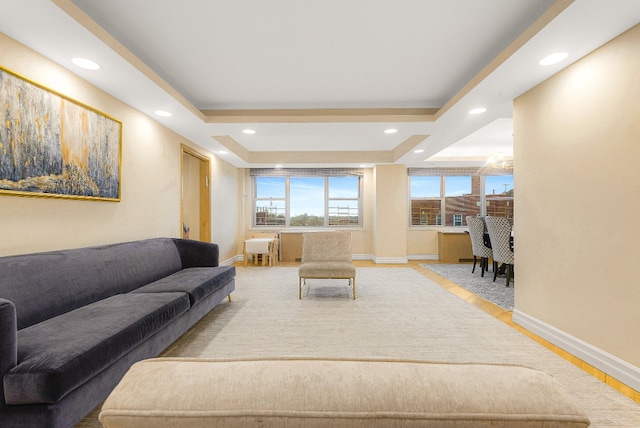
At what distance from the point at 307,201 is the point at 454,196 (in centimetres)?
372

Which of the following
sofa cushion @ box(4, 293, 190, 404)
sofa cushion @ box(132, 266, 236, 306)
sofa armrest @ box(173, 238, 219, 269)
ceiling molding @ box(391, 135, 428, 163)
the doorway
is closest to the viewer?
sofa cushion @ box(4, 293, 190, 404)

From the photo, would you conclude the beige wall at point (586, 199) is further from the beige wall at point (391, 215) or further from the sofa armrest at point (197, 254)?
the beige wall at point (391, 215)

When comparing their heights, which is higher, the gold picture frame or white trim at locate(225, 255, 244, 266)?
the gold picture frame

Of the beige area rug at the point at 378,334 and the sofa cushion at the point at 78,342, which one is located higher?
the sofa cushion at the point at 78,342

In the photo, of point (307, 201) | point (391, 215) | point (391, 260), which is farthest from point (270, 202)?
point (391, 260)

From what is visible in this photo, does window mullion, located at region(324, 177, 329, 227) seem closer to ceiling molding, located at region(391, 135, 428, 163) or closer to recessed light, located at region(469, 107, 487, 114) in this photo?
ceiling molding, located at region(391, 135, 428, 163)

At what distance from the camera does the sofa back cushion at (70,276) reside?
5.89 feet

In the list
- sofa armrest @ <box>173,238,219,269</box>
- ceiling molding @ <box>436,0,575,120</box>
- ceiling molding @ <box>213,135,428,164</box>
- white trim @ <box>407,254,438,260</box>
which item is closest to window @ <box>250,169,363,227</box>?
ceiling molding @ <box>213,135,428,164</box>

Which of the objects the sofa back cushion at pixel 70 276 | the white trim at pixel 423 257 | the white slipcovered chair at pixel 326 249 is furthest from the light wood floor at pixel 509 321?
the sofa back cushion at pixel 70 276

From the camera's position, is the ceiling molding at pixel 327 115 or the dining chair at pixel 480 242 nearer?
the ceiling molding at pixel 327 115

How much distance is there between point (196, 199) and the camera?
5.87 m

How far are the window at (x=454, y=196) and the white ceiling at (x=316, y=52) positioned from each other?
347cm

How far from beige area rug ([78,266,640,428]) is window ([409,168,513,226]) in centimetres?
374

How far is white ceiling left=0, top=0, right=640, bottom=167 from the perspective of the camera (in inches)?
78.7
